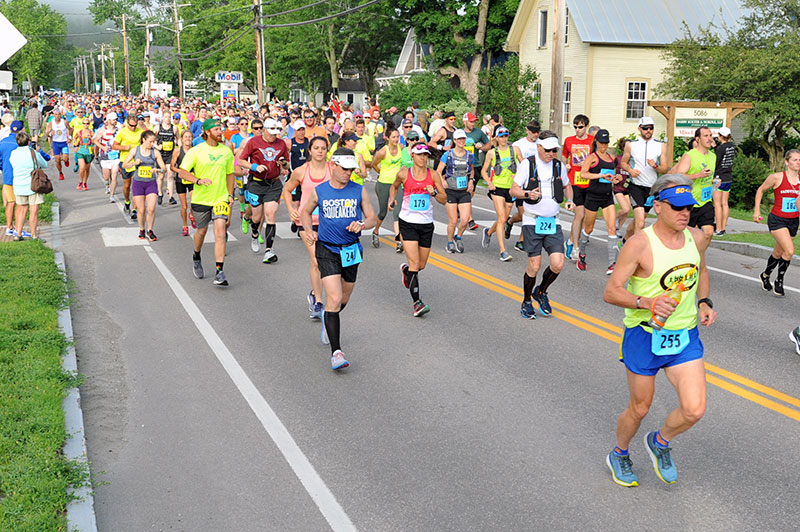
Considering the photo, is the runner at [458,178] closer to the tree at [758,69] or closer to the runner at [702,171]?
the runner at [702,171]

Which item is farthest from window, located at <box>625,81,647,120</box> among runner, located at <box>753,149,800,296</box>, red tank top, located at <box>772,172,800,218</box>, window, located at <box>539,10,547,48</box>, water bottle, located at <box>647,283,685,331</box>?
water bottle, located at <box>647,283,685,331</box>

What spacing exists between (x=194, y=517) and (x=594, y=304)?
6.40 meters

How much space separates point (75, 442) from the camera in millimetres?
5980

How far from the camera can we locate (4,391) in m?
6.74

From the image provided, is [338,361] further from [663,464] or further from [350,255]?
[663,464]

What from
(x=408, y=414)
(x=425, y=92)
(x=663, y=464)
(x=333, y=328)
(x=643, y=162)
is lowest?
(x=408, y=414)

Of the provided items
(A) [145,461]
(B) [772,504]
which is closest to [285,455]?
(A) [145,461]

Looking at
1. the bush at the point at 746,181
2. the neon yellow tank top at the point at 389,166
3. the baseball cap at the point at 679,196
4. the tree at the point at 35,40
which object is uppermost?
the tree at the point at 35,40

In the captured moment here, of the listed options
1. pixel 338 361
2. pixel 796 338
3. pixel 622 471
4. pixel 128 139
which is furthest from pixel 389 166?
pixel 622 471

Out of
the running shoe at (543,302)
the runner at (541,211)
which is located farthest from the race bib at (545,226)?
the running shoe at (543,302)

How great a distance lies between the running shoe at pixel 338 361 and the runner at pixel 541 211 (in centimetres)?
269

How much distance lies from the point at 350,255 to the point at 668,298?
360cm

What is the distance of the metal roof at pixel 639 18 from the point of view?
116 feet

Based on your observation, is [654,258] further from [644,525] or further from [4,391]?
[4,391]
